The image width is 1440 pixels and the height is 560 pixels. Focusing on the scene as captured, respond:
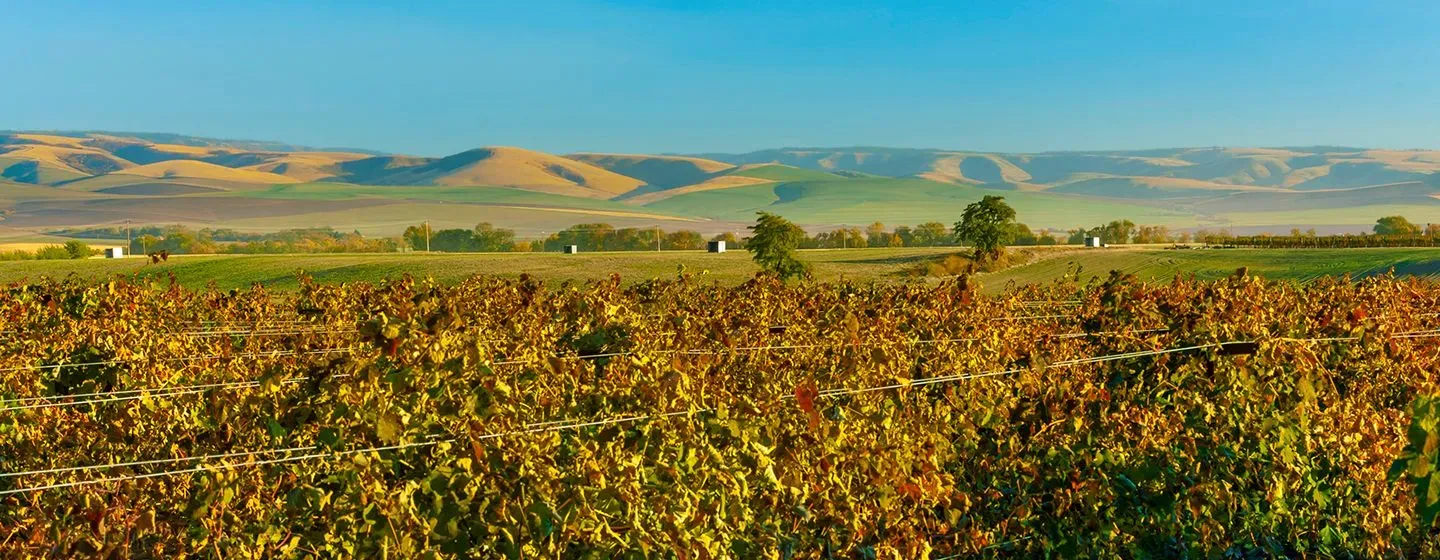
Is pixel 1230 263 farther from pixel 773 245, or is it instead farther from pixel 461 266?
pixel 461 266

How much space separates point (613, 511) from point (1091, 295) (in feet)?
34.9

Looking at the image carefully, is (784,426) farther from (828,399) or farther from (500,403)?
(500,403)

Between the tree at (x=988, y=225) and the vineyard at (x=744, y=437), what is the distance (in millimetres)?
61823

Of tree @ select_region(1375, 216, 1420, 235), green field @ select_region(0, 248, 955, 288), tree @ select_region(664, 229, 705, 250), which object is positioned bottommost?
green field @ select_region(0, 248, 955, 288)

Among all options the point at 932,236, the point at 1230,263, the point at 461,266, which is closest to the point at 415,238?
the point at 932,236

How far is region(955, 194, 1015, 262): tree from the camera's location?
7631 centimetres

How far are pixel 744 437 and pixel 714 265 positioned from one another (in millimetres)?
73275

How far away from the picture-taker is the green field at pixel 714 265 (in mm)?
68812

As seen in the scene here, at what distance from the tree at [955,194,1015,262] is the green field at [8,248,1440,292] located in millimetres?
1844

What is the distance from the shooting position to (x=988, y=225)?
252 feet

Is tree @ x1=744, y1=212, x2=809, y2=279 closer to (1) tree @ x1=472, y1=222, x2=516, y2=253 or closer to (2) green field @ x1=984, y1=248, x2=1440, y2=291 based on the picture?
(2) green field @ x1=984, y1=248, x2=1440, y2=291

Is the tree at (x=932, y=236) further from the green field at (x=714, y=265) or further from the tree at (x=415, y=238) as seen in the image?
the tree at (x=415, y=238)

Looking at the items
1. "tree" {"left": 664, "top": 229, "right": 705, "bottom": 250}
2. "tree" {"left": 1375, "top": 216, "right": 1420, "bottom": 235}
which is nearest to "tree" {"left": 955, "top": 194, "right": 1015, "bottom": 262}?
"tree" {"left": 664, "top": 229, "right": 705, "bottom": 250}

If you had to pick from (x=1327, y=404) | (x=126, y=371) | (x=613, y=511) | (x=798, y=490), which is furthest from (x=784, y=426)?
(x=126, y=371)
